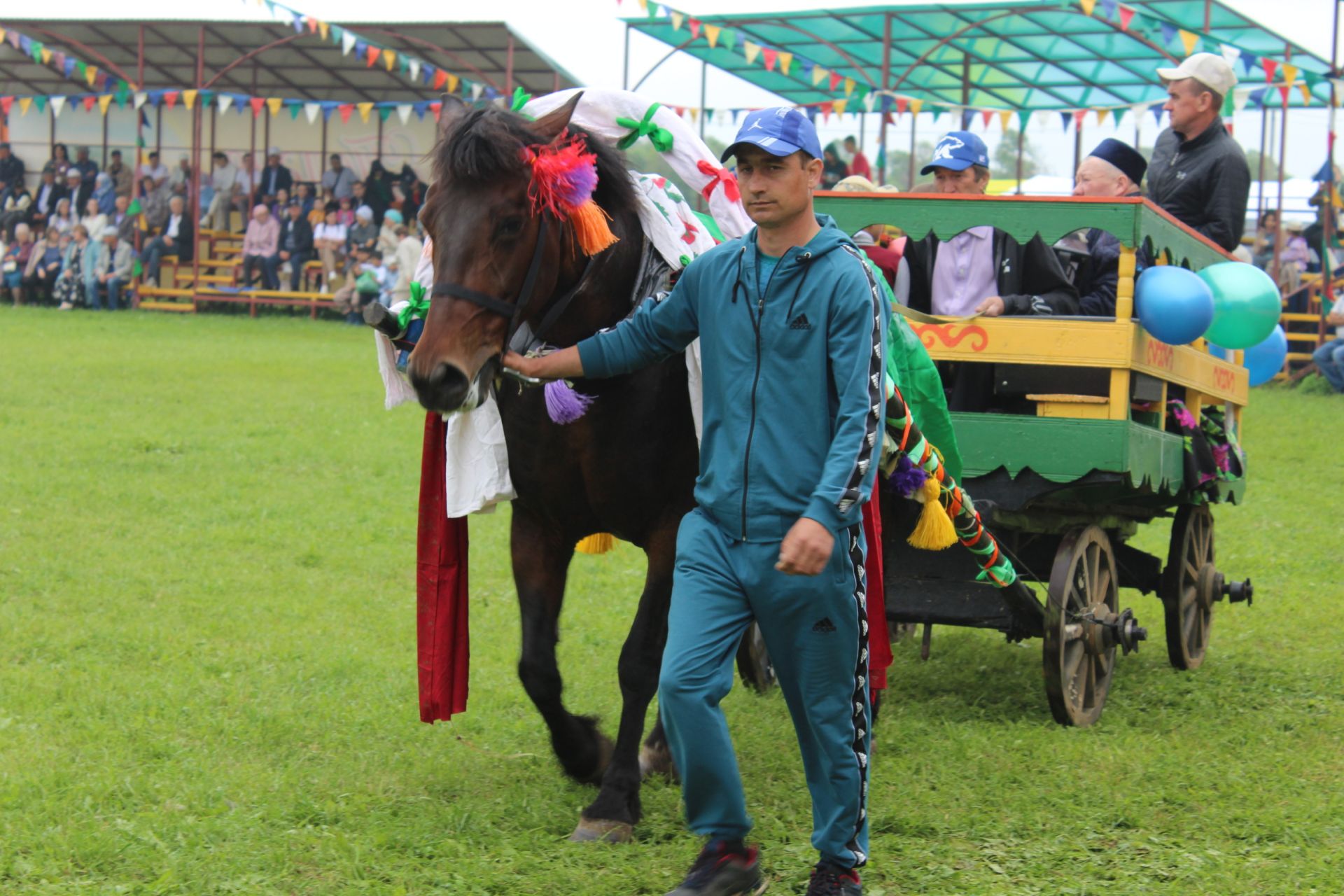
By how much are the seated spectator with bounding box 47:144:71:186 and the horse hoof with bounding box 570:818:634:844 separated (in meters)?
24.8

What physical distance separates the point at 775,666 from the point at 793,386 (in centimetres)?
72

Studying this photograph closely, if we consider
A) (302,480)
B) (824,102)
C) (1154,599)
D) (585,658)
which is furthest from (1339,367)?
(585,658)

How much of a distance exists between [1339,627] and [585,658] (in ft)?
12.6

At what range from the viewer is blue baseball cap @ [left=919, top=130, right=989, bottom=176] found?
20.6 feet

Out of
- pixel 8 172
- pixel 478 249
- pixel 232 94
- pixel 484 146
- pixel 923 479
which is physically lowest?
pixel 923 479

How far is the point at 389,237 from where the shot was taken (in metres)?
22.8

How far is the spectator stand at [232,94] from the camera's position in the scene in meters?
23.9

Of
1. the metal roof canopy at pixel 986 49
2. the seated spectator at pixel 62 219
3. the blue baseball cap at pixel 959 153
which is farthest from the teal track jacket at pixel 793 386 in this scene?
the seated spectator at pixel 62 219

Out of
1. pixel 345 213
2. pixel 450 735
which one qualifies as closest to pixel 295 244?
pixel 345 213

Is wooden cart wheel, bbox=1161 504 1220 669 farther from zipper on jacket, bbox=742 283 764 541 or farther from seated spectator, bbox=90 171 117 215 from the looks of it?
seated spectator, bbox=90 171 117 215

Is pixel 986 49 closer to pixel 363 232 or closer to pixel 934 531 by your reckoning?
pixel 363 232

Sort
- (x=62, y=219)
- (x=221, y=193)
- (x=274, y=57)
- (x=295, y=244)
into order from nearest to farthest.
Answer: (x=295, y=244)
(x=62, y=219)
(x=221, y=193)
(x=274, y=57)

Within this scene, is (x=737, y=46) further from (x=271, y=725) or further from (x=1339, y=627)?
(x=271, y=725)

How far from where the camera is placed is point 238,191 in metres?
25.9
